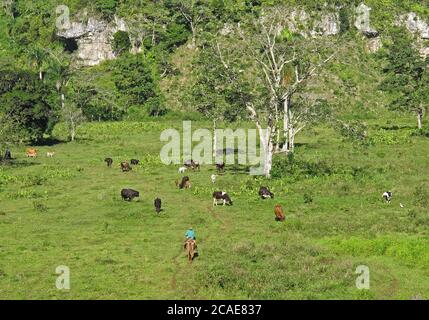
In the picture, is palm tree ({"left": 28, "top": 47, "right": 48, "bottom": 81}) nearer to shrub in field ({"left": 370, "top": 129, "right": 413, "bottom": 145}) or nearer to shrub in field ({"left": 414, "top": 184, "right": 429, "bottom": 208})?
shrub in field ({"left": 370, "top": 129, "right": 413, "bottom": 145})

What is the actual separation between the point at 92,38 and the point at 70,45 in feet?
18.9

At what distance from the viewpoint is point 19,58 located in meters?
134

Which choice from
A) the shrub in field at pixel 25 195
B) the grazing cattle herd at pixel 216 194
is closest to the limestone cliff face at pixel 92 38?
the grazing cattle herd at pixel 216 194

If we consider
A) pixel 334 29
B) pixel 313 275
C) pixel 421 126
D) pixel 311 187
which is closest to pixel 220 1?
pixel 334 29

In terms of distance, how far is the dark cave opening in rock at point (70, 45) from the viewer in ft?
475

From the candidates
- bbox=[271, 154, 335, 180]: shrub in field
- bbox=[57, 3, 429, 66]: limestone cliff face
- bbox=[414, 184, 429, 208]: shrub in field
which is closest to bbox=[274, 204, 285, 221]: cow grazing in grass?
bbox=[414, 184, 429, 208]: shrub in field

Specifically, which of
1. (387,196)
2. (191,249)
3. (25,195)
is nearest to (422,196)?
(387,196)

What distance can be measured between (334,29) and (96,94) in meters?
48.3

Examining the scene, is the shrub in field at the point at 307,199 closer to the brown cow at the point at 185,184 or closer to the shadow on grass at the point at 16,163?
the brown cow at the point at 185,184

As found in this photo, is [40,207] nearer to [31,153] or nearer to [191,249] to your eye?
[191,249]

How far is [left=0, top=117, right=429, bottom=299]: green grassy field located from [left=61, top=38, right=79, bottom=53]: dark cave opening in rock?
83.3m

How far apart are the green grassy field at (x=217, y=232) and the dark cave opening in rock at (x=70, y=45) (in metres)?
83.3

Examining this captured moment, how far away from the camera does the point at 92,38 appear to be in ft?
470

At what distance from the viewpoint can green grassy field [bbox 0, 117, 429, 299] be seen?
27.7m
